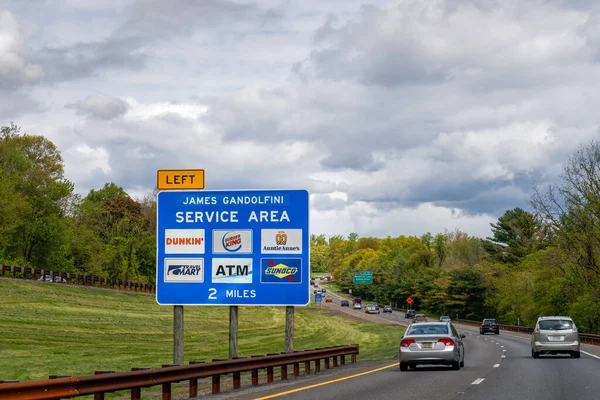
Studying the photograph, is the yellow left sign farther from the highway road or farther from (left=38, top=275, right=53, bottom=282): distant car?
(left=38, top=275, right=53, bottom=282): distant car

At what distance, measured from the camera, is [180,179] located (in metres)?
26.7

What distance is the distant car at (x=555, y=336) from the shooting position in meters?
33.5

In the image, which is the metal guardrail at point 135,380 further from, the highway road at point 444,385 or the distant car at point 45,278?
the distant car at point 45,278

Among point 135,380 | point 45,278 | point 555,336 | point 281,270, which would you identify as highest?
point 45,278

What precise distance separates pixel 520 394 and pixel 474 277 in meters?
122

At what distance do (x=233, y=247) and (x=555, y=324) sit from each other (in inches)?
571

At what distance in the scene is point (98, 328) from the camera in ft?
178

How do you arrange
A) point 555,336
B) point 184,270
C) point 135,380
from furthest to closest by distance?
point 555,336 < point 184,270 < point 135,380

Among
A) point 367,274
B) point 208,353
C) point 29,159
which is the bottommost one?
point 208,353

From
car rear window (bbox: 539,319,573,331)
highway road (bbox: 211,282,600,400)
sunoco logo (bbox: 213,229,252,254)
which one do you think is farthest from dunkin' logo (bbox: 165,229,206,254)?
car rear window (bbox: 539,319,573,331)

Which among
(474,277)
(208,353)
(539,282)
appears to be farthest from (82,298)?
(474,277)

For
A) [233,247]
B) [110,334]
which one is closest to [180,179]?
[233,247]

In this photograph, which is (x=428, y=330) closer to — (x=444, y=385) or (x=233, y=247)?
(x=444, y=385)

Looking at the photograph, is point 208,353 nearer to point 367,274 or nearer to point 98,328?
point 98,328
